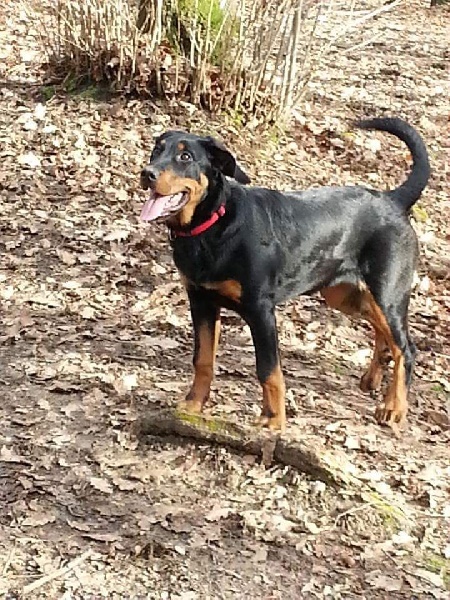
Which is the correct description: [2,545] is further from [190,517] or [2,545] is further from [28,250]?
[28,250]

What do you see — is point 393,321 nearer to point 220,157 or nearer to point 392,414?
point 392,414

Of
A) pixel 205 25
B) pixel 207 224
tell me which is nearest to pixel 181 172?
pixel 207 224

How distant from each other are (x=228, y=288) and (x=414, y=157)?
5.15 feet

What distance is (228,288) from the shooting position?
4488 mm

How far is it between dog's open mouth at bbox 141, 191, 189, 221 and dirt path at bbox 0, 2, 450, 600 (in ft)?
4.23

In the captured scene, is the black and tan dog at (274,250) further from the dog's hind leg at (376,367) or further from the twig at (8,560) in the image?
the twig at (8,560)

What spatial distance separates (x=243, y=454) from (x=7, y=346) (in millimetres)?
1897

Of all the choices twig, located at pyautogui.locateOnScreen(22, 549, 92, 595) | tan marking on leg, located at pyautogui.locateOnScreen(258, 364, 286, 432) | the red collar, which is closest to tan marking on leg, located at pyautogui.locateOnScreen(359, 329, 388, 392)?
tan marking on leg, located at pyautogui.locateOnScreen(258, 364, 286, 432)

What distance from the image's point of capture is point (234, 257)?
14.6 feet

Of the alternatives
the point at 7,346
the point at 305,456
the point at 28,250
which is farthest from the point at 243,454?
the point at 28,250

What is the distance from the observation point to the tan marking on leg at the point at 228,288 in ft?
14.7

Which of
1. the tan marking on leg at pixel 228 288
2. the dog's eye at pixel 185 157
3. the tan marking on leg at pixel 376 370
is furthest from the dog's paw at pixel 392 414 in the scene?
the dog's eye at pixel 185 157

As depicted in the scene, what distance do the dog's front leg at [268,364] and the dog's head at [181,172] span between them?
0.64 meters

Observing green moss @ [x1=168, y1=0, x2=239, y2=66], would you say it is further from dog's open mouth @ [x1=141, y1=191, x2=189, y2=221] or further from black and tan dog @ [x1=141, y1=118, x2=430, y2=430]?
dog's open mouth @ [x1=141, y1=191, x2=189, y2=221]
